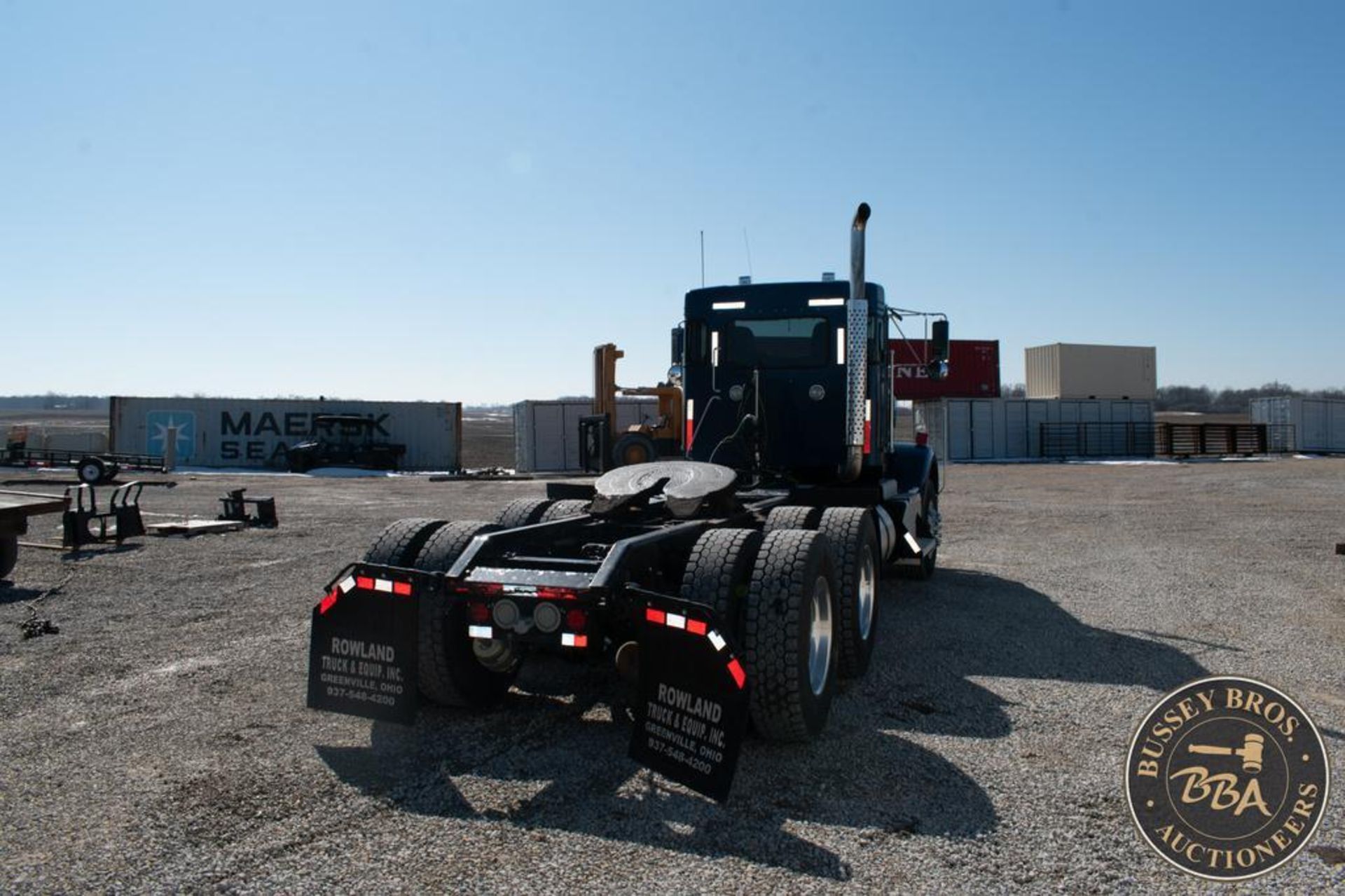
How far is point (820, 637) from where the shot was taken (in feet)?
17.8

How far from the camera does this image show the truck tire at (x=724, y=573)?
5078 mm

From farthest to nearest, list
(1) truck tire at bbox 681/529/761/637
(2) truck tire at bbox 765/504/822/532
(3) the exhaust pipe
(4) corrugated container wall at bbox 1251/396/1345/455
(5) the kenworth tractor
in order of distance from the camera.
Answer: (4) corrugated container wall at bbox 1251/396/1345/455 → (3) the exhaust pipe → (2) truck tire at bbox 765/504/822/532 → (1) truck tire at bbox 681/529/761/637 → (5) the kenworth tractor

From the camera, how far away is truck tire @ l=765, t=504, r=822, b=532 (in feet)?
22.3

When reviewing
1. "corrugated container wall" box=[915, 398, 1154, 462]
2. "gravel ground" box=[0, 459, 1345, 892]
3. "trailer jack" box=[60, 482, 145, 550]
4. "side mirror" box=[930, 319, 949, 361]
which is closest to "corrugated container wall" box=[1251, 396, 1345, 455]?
"corrugated container wall" box=[915, 398, 1154, 462]

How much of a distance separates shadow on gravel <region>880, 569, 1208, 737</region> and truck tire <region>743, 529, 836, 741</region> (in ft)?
2.64

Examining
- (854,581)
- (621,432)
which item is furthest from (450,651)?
(621,432)

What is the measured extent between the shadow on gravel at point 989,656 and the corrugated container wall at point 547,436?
1074 inches

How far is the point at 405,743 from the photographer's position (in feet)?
17.0

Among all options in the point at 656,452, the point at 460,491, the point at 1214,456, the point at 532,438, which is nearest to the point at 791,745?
the point at 656,452

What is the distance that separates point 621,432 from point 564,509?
7.90 m

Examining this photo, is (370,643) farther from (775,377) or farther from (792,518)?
(775,377)

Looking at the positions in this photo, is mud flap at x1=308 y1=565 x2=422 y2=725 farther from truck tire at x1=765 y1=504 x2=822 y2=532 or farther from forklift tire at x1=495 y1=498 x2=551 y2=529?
truck tire at x1=765 y1=504 x2=822 y2=532

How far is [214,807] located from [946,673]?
14.7 feet

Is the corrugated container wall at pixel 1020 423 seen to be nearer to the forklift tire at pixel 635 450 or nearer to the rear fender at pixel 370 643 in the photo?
the forklift tire at pixel 635 450
